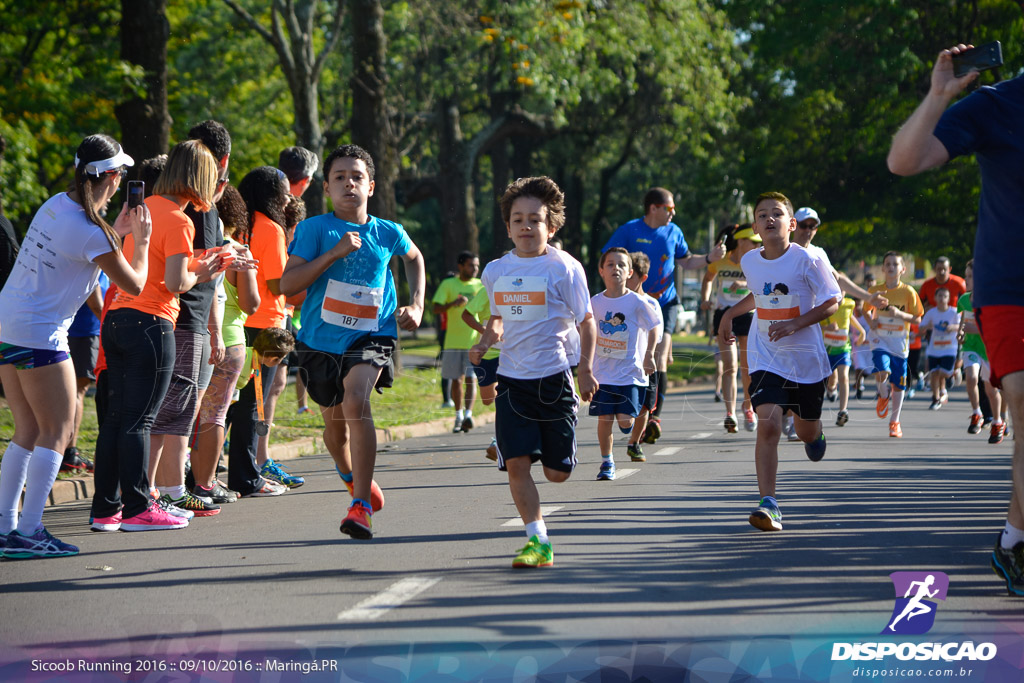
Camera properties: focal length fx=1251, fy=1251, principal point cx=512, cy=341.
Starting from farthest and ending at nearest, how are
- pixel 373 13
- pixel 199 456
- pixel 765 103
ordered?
pixel 765 103 → pixel 373 13 → pixel 199 456

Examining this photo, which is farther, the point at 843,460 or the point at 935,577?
the point at 843,460

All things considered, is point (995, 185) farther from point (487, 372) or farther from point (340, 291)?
point (487, 372)

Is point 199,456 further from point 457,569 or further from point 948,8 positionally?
point 948,8

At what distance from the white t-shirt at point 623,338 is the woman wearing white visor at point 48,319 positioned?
4394mm

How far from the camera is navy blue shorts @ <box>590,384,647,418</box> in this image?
9719 mm

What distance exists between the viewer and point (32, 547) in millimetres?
6219

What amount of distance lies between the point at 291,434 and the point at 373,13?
9.61m

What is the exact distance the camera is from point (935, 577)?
5.40 metres

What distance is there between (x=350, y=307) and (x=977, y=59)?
3.22 metres

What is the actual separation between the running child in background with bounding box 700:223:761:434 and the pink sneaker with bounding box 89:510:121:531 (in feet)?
22.4

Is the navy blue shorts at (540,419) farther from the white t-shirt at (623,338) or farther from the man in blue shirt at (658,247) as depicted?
the man in blue shirt at (658,247)

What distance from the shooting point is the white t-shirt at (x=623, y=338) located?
984cm

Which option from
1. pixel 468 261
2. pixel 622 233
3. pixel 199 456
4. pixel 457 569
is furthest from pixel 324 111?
pixel 457 569

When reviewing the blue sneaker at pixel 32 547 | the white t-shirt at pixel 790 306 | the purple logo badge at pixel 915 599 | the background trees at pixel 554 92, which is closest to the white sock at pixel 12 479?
the blue sneaker at pixel 32 547
